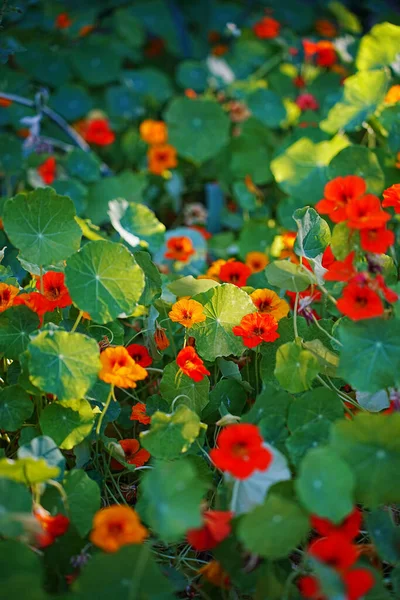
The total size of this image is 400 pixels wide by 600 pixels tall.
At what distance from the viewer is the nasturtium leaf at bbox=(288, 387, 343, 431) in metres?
1.13

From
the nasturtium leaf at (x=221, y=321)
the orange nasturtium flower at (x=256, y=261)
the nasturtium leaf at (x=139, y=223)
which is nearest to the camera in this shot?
the nasturtium leaf at (x=221, y=321)

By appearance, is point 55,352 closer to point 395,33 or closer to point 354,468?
point 354,468

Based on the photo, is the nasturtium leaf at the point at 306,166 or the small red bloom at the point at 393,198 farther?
the nasturtium leaf at the point at 306,166

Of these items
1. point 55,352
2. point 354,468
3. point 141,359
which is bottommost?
point 141,359

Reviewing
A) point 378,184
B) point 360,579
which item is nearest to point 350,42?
point 378,184

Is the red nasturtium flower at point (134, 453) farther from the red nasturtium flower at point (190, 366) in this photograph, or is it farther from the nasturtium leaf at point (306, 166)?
the nasturtium leaf at point (306, 166)

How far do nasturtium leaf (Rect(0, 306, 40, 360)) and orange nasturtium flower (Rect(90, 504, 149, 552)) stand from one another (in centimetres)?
47

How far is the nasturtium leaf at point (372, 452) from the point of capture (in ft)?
3.13

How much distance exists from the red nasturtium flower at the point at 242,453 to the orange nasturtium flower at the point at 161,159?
1.59 metres

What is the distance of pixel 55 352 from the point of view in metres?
1.13

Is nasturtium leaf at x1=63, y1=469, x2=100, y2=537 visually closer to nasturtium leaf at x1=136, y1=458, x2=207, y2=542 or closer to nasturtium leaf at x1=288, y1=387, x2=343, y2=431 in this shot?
nasturtium leaf at x1=136, y1=458, x2=207, y2=542

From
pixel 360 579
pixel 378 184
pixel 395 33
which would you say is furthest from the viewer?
pixel 395 33

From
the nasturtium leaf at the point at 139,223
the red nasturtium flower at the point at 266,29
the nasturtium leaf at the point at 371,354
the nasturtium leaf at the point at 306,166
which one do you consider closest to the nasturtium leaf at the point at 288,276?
the nasturtium leaf at the point at 371,354

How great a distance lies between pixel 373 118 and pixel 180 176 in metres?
0.80
